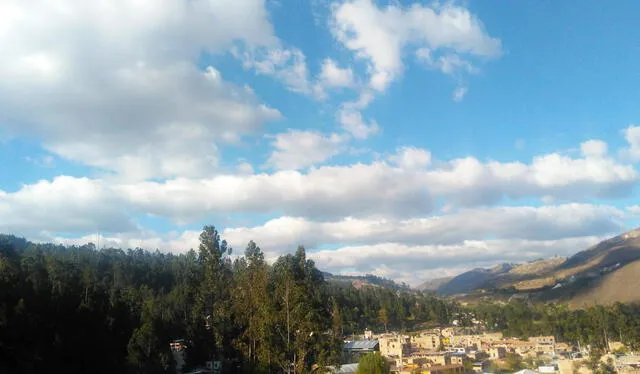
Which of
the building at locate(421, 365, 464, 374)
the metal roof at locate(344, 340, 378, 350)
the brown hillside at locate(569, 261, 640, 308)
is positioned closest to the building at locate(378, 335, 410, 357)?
the metal roof at locate(344, 340, 378, 350)

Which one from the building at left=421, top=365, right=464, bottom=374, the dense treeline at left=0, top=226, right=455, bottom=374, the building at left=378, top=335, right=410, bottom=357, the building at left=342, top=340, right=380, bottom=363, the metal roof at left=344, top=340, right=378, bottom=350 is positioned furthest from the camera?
the building at left=378, top=335, right=410, bottom=357

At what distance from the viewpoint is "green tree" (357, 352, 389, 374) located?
35000mm

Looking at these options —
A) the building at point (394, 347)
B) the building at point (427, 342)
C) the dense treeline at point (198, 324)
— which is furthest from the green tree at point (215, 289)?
the building at point (427, 342)

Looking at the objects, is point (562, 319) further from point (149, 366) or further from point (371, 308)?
point (149, 366)

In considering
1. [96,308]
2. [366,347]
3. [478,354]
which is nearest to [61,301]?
[96,308]

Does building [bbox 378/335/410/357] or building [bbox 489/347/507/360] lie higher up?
building [bbox 378/335/410/357]

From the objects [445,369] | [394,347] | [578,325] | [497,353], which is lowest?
[497,353]

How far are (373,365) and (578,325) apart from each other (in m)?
56.8

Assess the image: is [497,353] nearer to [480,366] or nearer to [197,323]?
[480,366]

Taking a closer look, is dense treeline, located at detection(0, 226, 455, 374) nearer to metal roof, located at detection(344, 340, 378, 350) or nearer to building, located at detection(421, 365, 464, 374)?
building, located at detection(421, 365, 464, 374)

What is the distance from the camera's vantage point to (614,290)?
13600cm

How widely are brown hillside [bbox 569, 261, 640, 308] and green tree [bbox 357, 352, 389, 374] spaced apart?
112873 millimetres

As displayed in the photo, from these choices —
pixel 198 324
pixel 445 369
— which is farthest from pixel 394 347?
pixel 198 324

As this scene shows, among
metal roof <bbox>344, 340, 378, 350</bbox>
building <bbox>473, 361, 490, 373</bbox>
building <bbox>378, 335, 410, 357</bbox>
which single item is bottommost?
building <bbox>473, 361, 490, 373</bbox>
